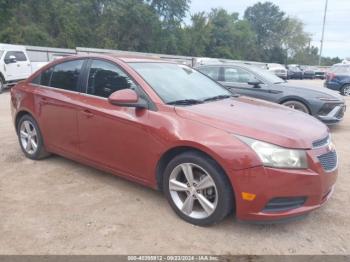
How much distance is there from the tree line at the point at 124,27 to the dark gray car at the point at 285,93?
104ft

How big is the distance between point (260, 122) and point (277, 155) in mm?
471

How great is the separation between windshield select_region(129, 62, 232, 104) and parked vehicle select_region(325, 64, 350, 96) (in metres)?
13.2

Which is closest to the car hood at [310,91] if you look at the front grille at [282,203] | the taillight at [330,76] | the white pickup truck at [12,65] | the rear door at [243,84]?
the rear door at [243,84]

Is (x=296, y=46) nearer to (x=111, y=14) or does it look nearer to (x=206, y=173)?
(x=111, y=14)

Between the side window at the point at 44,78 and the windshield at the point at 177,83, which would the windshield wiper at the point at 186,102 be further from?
the side window at the point at 44,78

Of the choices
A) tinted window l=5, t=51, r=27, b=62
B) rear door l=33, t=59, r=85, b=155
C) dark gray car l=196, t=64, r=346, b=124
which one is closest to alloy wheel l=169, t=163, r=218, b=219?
rear door l=33, t=59, r=85, b=155

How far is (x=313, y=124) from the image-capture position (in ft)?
12.8

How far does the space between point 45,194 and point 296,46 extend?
89.5 m

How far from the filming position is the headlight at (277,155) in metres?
3.15

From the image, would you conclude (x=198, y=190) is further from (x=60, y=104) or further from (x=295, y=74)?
(x=295, y=74)

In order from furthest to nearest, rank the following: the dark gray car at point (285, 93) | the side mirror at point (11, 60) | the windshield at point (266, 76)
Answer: the side mirror at point (11, 60) < the windshield at point (266, 76) < the dark gray car at point (285, 93)

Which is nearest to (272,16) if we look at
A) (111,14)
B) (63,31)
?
(111,14)

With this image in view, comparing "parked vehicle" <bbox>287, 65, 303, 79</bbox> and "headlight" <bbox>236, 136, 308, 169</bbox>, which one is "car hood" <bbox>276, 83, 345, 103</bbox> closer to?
"headlight" <bbox>236, 136, 308, 169</bbox>

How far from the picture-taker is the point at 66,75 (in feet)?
16.0
